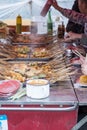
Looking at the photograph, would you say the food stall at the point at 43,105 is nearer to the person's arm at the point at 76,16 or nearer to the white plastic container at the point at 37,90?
the white plastic container at the point at 37,90

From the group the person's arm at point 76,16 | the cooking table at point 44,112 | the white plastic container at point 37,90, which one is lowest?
the cooking table at point 44,112

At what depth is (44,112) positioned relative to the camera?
1.77 metres

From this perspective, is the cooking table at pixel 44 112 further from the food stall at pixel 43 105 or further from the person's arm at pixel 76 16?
the person's arm at pixel 76 16

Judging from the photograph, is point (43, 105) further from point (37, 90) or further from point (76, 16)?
point (76, 16)

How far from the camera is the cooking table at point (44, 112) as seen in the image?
1.71m

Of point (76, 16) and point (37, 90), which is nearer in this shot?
point (37, 90)

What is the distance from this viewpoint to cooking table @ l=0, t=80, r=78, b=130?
1706 mm

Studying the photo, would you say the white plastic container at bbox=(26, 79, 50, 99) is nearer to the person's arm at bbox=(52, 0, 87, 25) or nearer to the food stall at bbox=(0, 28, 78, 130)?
the food stall at bbox=(0, 28, 78, 130)

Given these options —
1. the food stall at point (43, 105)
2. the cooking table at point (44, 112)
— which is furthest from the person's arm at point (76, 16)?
the cooking table at point (44, 112)

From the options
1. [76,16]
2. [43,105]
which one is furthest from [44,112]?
[76,16]

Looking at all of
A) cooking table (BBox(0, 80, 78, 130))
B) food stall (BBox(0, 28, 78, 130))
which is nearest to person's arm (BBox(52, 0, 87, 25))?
food stall (BBox(0, 28, 78, 130))

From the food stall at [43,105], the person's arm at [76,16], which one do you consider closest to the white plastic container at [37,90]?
the food stall at [43,105]

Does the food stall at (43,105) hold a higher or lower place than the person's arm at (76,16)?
lower

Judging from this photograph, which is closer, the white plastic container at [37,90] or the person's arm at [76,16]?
the white plastic container at [37,90]
